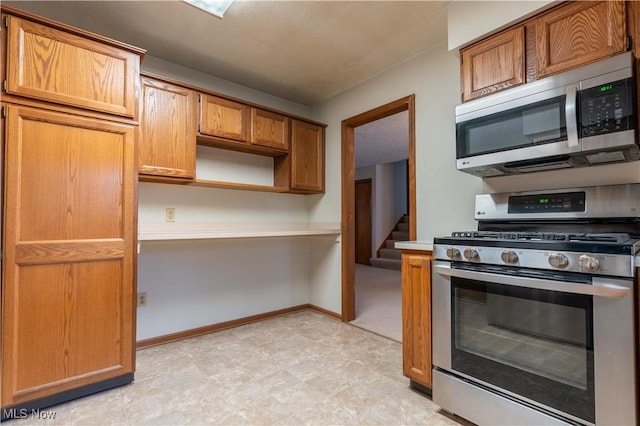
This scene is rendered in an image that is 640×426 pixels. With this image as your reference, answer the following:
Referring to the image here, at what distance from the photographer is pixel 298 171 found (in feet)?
10.5

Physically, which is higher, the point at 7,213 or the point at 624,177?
the point at 624,177

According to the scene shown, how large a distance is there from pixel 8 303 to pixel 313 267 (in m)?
2.55

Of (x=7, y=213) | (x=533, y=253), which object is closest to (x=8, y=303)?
(x=7, y=213)

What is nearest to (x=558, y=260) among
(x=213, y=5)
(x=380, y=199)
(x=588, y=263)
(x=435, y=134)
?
(x=588, y=263)

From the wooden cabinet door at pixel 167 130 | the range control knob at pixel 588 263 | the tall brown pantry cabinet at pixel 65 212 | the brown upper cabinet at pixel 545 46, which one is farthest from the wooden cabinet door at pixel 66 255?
the range control knob at pixel 588 263

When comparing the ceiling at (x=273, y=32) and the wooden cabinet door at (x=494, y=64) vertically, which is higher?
the ceiling at (x=273, y=32)

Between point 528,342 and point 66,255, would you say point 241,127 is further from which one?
point 528,342

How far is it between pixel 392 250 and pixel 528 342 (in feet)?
19.5

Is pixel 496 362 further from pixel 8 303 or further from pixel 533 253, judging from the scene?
pixel 8 303

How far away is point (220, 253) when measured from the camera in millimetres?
2959

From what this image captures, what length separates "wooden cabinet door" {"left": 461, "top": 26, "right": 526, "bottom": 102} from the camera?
1642 mm

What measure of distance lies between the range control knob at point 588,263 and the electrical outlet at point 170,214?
8.93 ft

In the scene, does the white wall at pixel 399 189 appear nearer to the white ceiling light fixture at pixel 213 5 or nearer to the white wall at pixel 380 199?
the white wall at pixel 380 199

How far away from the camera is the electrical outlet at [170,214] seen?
2.64 meters
